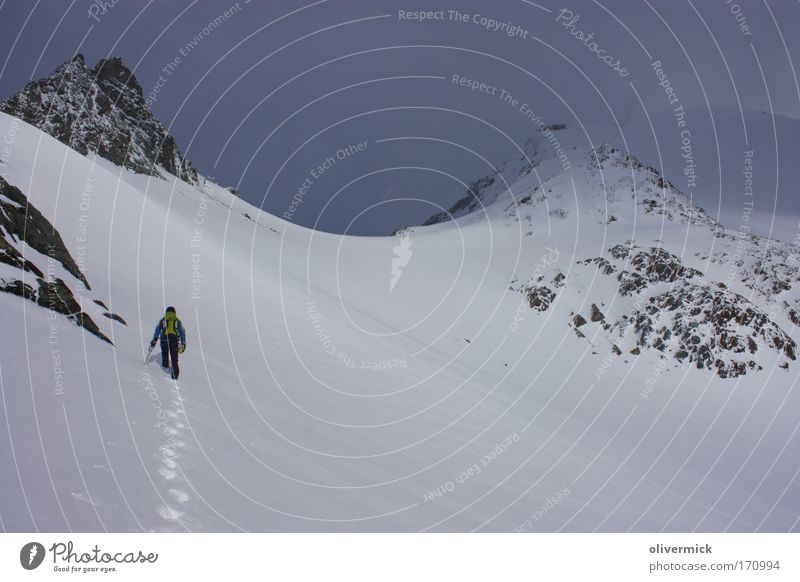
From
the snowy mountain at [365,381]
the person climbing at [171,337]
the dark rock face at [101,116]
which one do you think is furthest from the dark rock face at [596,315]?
the dark rock face at [101,116]

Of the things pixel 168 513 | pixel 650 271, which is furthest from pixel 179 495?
pixel 650 271

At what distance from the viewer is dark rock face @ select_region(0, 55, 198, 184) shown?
64375 millimetres

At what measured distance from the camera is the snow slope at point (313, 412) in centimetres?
662

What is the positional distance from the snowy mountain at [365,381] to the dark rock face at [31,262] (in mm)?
82

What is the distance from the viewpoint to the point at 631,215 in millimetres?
79438

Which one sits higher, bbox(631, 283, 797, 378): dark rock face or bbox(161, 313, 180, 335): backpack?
bbox(631, 283, 797, 378): dark rock face

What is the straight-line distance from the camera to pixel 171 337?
10914 mm

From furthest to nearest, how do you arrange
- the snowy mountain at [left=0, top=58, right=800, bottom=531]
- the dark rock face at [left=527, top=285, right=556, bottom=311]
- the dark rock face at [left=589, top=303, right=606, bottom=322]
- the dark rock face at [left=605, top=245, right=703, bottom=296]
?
the dark rock face at [left=527, top=285, right=556, bottom=311]
the dark rock face at [left=605, top=245, right=703, bottom=296]
the dark rock face at [left=589, top=303, right=606, bottom=322]
the snowy mountain at [left=0, top=58, right=800, bottom=531]

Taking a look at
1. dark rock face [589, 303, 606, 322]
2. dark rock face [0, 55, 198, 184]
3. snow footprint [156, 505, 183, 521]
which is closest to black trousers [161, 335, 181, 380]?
snow footprint [156, 505, 183, 521]

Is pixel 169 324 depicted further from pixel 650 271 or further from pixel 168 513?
pixel 650 271

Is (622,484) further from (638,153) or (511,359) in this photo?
(638,153)

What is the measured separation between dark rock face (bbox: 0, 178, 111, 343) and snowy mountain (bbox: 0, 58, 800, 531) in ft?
0.27

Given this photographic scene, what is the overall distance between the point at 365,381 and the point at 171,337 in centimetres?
887

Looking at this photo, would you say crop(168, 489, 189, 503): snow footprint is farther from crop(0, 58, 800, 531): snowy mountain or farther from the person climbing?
the person climbing
